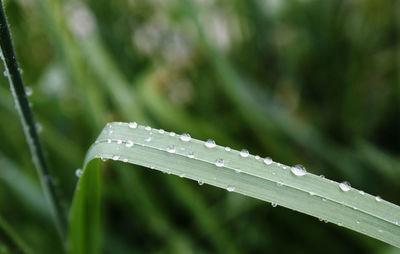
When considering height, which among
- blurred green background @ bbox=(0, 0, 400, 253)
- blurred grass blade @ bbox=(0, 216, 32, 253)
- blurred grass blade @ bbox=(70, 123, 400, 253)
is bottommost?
blurred grass blade @ bbox=(0, 216, 32, 253)

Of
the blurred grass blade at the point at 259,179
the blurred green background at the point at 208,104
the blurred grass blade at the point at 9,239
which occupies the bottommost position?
the blurred grass blade at the point at 9,239

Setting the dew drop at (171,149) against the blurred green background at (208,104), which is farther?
the blurred green background at (208,104)

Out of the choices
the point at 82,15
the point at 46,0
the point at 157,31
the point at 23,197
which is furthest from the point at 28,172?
the point at 82,15

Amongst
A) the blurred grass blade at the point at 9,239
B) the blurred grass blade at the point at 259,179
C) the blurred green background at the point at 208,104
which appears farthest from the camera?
the blurred green background at the point at 208,104

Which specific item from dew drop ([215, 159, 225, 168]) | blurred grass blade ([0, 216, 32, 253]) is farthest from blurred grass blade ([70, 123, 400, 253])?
blurred grass blade ([0, 216, 32, 253])

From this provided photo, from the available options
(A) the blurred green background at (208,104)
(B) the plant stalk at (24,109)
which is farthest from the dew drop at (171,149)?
(A) the blurred green background at (208,104)

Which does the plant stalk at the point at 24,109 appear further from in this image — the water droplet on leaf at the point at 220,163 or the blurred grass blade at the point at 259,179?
the water droplet on leaf at the point at 220,163

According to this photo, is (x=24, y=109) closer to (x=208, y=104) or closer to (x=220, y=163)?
(x=220, y=163)

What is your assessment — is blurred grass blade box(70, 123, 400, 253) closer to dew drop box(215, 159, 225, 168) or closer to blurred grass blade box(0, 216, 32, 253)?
dew drop box(215, 159, 225, 168)
